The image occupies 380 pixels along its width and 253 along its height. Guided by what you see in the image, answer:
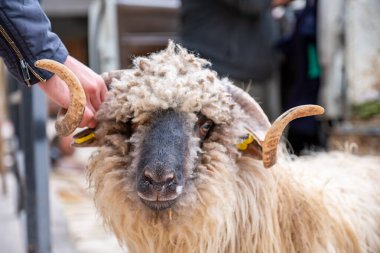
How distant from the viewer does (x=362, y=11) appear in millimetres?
2561

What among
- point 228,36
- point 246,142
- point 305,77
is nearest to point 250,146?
point 246,142

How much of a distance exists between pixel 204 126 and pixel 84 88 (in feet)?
1.16

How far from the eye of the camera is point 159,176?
1239mm

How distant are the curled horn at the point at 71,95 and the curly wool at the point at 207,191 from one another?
11cm

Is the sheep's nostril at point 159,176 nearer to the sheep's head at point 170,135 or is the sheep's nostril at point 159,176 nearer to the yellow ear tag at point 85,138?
the sheep's head at point 170,135

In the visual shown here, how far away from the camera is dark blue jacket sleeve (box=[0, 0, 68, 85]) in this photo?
1.30 metres

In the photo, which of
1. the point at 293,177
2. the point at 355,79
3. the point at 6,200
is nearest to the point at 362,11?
the point at 355,79

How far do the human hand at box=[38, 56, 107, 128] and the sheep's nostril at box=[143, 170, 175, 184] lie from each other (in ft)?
1.01

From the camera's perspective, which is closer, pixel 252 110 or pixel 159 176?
pixel 159 176

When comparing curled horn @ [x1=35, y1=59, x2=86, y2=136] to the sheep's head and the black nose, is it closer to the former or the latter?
the sheep's head

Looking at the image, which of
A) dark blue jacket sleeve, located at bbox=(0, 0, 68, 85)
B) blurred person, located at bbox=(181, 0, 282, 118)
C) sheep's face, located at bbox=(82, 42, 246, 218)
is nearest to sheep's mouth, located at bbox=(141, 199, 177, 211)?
sheep's face, located at bbox=(82, 42, 246, 218)

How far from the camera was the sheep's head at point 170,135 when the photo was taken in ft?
4.26

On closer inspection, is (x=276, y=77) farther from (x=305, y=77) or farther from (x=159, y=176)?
(x=159, y=176)

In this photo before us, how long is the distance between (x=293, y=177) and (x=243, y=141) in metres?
0.23
